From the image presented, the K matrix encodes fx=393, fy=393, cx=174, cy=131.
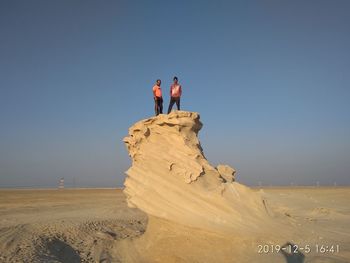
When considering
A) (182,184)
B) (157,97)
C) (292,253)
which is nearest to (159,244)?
(182,184)

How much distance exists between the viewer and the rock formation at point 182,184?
8977 millimetres

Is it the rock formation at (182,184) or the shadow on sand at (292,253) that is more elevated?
the rock formation at (182,184)

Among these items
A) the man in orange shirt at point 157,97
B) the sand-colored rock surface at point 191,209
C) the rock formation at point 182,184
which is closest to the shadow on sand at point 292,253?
the sand-colored rock surface at point 191,209

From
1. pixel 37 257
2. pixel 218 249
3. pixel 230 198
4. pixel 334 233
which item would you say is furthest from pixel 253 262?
pixel 37 257

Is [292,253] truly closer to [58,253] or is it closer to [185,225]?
[185,225]

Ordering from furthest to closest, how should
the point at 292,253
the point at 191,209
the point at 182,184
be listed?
the point at 182,184
the point at 191,209
the point at 292,253

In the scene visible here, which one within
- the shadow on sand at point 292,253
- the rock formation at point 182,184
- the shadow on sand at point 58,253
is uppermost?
the rock formation at point 182,184

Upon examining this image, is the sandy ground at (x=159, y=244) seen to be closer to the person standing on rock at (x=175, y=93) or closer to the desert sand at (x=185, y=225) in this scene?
the desert sand at (x=185, y=225)

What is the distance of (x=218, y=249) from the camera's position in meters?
8.41

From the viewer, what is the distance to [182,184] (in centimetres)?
944

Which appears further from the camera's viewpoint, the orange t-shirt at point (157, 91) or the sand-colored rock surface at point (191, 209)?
the orange t-shirt at point (157, 91)

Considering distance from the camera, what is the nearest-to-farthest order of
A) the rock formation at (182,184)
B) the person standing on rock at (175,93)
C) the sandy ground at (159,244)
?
the sandy ground at (159,244), the rock formation at (182,184), the person standing on rock at (175,93)

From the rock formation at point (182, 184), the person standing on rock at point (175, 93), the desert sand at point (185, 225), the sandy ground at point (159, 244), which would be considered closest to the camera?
the sandy ground at point (159, 244)

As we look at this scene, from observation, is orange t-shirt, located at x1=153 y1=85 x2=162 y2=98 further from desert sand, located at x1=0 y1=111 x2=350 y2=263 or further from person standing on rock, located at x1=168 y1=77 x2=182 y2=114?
desert sand, located at x1=0 y1=111 x2=350 y2=263
